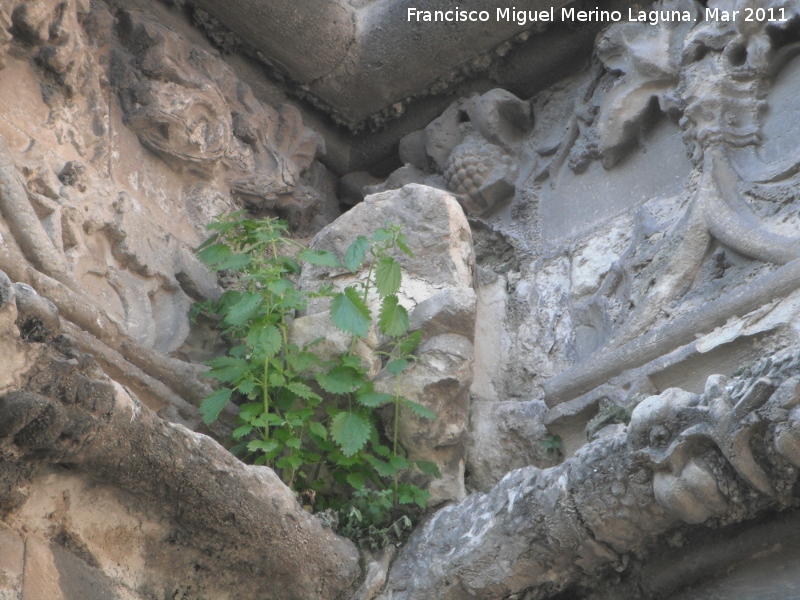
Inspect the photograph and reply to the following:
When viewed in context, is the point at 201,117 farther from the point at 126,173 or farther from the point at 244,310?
the point at 244,310

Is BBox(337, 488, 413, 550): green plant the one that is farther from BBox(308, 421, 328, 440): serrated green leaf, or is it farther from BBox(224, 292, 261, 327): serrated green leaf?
BBox(224, 292, 261, 327): serrated green leaf

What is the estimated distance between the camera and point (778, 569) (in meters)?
2.15

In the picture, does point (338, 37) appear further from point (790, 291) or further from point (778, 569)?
point (778, 569)

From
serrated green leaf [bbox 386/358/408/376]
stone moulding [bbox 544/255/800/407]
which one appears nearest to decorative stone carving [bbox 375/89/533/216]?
stone moulding [bbox 544/255/800/407]

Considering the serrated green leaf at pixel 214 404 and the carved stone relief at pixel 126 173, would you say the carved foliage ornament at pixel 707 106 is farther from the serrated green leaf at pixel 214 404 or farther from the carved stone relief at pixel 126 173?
the carved stone relief at pixel 126 173

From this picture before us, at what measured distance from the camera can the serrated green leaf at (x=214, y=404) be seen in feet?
8.59

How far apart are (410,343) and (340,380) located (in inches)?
8.2

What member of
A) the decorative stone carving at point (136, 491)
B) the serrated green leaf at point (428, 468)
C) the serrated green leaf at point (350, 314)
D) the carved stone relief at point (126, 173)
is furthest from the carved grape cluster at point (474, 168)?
the decorative stone carving at point (136, 491)

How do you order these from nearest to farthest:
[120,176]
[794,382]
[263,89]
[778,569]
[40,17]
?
1. [794,382]
2. [778,569]
3. [40,17]
4. [120,176]
5. [263,89]

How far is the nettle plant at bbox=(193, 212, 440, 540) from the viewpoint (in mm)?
2633

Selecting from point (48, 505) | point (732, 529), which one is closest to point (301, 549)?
point (48, 505)

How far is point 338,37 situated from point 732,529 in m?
2.31

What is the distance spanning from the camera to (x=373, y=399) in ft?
8.79

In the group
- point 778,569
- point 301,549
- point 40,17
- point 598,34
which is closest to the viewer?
point 778,569
